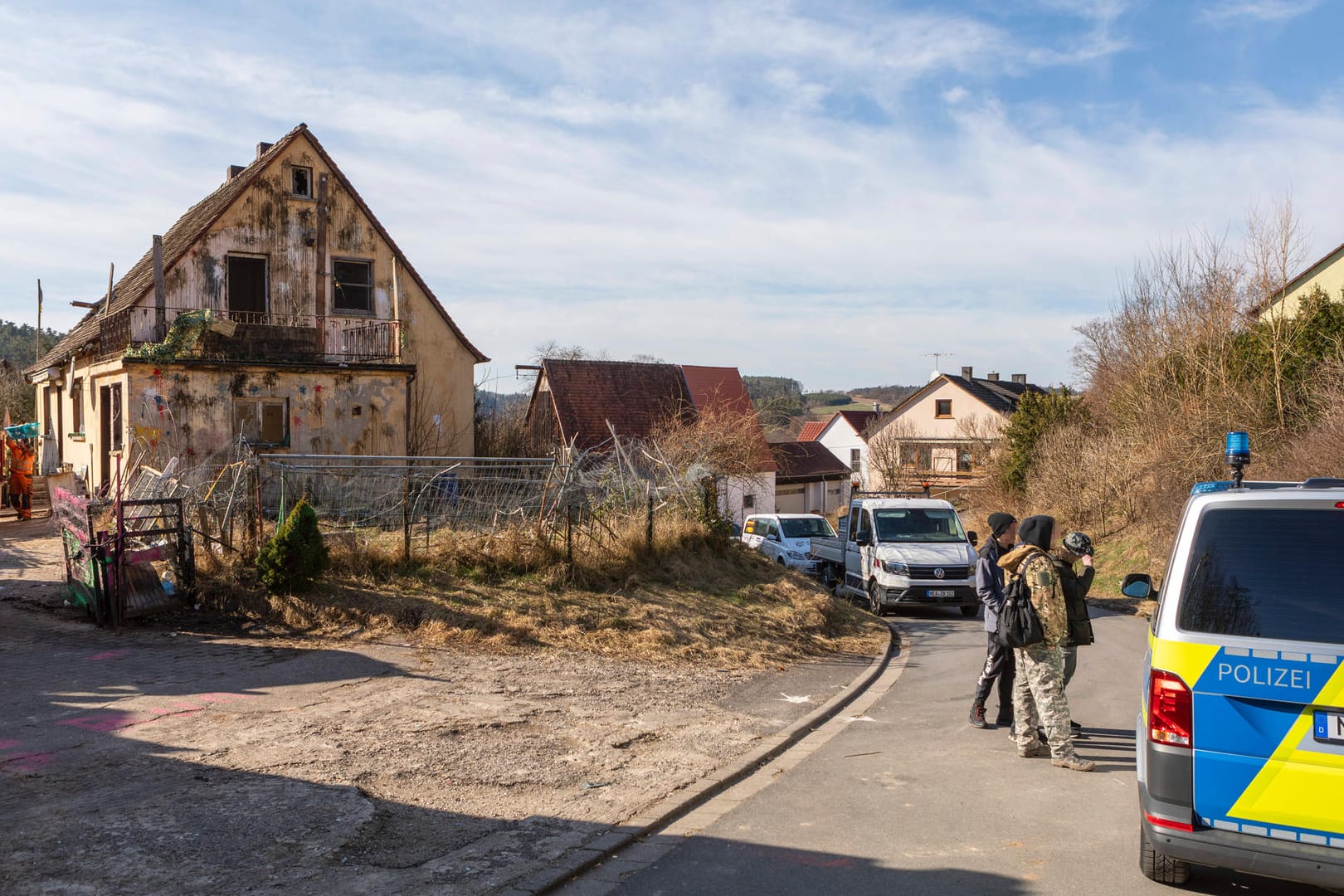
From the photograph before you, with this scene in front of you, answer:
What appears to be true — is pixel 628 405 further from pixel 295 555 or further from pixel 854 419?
pixel 854 419

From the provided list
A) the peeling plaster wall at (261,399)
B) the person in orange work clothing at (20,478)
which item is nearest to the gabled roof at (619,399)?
the peeling plaster wall at (261,399)

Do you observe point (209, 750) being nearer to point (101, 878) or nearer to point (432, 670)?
point (101, 878)

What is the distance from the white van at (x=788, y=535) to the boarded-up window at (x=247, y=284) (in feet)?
39.7

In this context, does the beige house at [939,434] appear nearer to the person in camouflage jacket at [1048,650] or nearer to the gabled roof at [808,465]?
the gabled roof at [808,465]

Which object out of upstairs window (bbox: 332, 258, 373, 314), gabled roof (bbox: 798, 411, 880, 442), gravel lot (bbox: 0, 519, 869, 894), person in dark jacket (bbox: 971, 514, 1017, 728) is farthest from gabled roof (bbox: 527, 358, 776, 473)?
gabled roof (bbox: 798, 411, 880, 442)

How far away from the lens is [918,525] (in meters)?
18.4

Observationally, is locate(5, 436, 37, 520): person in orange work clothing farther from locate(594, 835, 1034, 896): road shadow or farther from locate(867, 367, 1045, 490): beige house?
locate(867, 367, 1045, 490): beige house

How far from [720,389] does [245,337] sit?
83.2 feet

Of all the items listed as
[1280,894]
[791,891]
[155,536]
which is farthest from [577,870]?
[155,536]

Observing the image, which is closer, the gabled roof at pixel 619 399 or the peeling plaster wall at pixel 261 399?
the peeling plaster wall at pixel 261 399

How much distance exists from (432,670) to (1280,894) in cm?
712


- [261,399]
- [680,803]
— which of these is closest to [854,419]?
[261,399]

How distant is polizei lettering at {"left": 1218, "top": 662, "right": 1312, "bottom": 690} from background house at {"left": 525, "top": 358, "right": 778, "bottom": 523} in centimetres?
2999

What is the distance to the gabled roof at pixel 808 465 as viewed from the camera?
5431 cm
